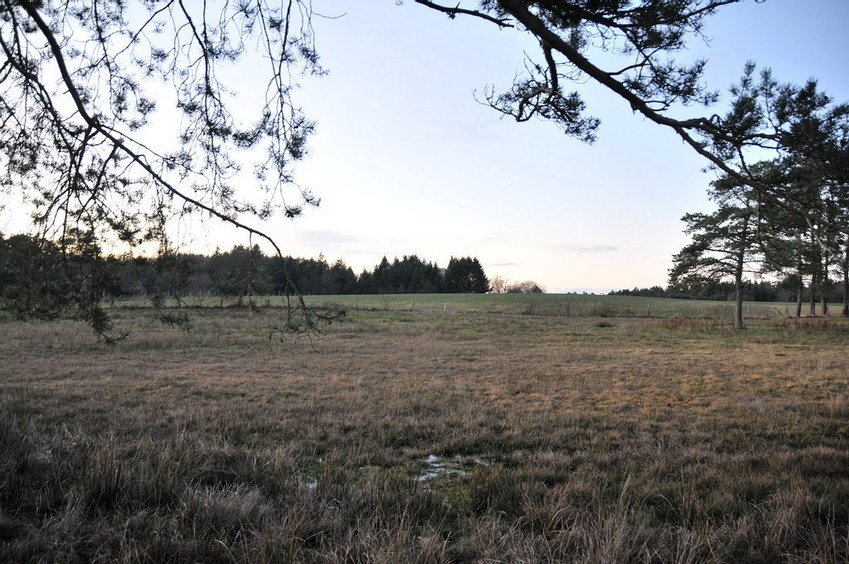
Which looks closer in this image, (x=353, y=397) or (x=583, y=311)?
(x=353, y=397)

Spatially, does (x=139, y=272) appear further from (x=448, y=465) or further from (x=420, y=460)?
(x=448, y=465)

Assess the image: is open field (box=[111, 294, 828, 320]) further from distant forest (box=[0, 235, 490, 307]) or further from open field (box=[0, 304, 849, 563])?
distant forest (box=[0, 235, 490, 307])

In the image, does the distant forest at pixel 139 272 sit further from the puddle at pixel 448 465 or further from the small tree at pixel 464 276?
the small tree at pixel 464 276

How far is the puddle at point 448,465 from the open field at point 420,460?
0.12 ft

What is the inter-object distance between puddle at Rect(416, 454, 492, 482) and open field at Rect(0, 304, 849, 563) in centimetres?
4

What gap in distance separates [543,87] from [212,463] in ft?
15.7

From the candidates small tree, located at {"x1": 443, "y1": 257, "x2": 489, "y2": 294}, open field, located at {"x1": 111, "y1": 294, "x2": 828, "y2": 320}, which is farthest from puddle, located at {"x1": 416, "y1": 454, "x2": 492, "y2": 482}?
small tree, located at {"x1": 443, "y1": 257, "x2": 489, "y2": 294}

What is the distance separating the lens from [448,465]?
4520 mm

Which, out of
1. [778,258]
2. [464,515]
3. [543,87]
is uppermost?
[543,87]

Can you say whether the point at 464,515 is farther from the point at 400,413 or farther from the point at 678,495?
the point at 400,413

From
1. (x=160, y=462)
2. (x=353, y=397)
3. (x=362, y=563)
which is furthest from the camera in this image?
(x=353, y=397)

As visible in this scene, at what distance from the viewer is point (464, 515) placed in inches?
114

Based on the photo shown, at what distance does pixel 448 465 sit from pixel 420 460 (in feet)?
0.94

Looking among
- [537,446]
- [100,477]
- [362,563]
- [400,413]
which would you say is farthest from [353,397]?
[362,563]
